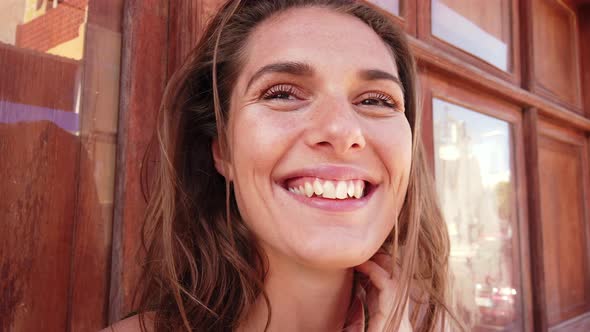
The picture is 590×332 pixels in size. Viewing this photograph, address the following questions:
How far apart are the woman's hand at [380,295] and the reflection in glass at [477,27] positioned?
153 cm

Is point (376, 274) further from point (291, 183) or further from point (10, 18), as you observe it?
point (10, 18)

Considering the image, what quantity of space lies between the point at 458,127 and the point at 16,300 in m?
2.06

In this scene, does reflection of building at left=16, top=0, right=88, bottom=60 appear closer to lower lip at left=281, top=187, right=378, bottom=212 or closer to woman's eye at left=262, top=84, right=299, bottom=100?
woman's eye at left=262, top=84, right=299, bottom=100

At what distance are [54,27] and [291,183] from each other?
872mm

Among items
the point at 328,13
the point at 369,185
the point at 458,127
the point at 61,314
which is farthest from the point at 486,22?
the point at 61,314

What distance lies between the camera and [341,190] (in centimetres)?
89

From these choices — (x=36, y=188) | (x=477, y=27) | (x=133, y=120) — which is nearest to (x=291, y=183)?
(x=133, y=120)

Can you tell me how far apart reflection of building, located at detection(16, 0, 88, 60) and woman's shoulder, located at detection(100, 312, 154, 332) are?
0.77 m

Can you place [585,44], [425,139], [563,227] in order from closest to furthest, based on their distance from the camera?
1. [425,139]
2. [563,227]
3. [585,44]

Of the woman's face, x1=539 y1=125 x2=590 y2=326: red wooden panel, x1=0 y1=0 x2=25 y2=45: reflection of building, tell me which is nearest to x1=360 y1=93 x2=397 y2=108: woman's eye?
the woman's face

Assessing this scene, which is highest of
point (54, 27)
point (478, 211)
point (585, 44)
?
point (585, 44)

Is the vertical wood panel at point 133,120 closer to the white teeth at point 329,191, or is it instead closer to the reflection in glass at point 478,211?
the white teeth at point 329,191

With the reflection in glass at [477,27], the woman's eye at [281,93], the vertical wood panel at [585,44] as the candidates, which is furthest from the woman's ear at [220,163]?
the vertical wood panel at [585,44]

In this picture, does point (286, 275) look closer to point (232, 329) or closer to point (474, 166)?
point (232, 329)
